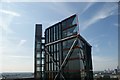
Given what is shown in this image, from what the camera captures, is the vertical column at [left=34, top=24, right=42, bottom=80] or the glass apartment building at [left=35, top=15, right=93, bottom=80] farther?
the vertical column at [left=34, top=24, right=42, bottom=80]

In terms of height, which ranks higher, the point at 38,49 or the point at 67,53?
the point at 38,49

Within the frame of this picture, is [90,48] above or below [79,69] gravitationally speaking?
above

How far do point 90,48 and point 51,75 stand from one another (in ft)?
27.4

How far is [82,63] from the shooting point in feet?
74.5

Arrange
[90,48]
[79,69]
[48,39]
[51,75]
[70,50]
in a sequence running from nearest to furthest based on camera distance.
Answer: [79,69] → [70,50] → [90,48] → [51,75] → [48,39]

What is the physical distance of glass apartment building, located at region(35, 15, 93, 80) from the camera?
74.8ft

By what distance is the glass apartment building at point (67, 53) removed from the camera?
74.8 ft

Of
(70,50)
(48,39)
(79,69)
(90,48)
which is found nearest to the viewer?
(79,69)

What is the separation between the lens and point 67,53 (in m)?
24.4

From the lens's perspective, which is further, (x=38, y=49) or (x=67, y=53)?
(x=38, y=49)

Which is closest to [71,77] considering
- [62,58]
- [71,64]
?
[71,64]

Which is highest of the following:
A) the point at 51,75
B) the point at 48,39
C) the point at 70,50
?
the point at 48,39

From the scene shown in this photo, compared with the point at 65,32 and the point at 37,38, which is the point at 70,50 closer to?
the point at 65,32

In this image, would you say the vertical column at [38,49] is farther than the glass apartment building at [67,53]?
Result: Yes
